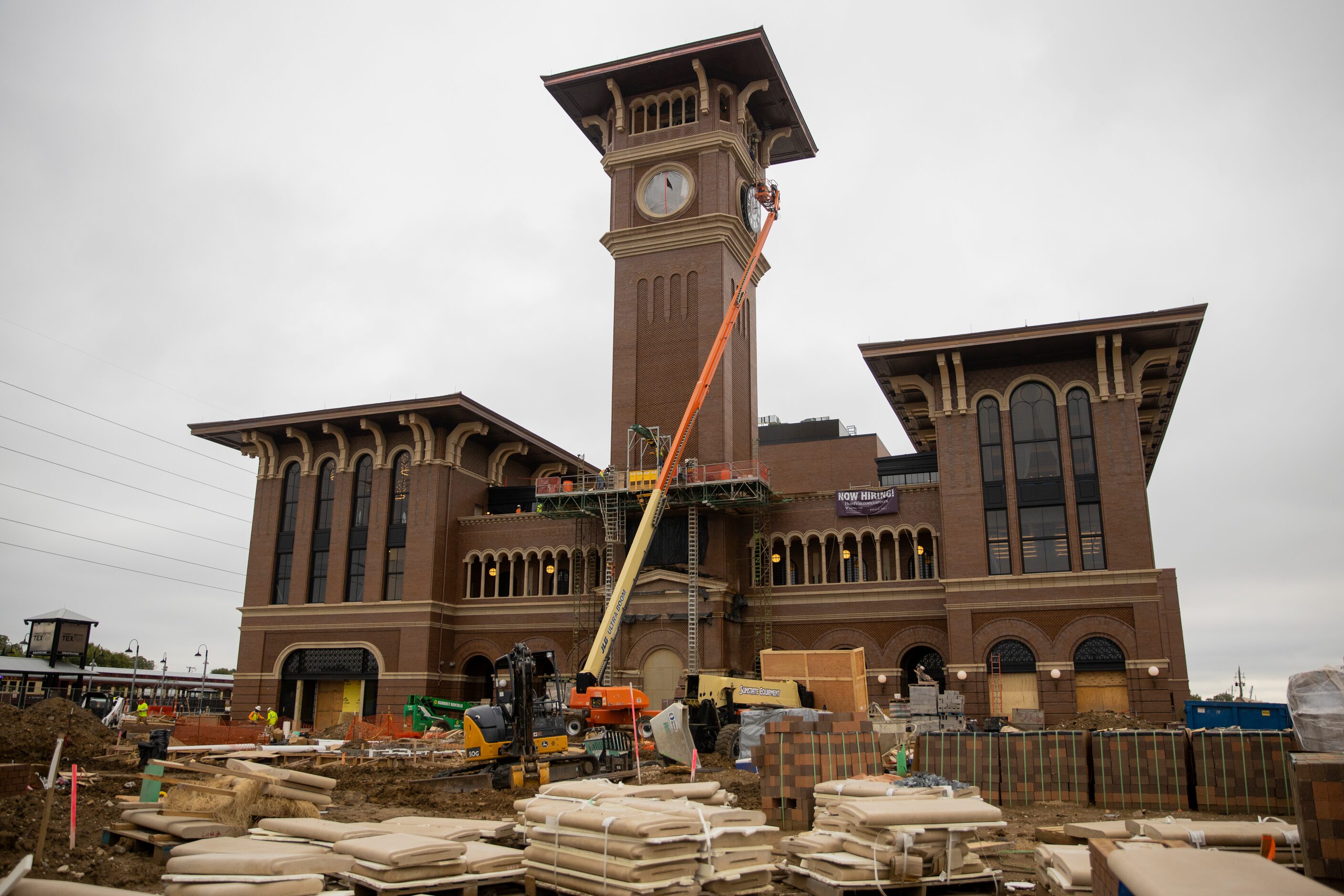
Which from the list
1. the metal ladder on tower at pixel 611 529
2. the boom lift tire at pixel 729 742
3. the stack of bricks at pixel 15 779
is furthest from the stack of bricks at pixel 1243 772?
the metal ladder on tower at pixel 611 529

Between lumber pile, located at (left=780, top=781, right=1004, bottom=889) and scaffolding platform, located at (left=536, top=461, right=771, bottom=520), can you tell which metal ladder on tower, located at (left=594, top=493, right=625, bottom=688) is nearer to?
scaffolding platform, located at (left=536, top=461, right=771, bottom=520)

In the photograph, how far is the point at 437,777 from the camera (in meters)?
25.2

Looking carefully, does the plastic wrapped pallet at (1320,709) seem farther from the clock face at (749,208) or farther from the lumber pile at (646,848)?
the clock face at (749,208)

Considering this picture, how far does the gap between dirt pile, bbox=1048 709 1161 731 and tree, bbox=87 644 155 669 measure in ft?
315

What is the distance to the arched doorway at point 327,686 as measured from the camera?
52.2 m

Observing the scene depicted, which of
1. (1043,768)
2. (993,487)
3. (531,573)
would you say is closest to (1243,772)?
(1043,768)

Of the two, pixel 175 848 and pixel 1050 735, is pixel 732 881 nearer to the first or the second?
pixel 175 848

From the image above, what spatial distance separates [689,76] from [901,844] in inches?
1855

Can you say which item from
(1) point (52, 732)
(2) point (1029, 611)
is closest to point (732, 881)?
(1) point (52, 732)

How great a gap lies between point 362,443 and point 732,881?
157ft

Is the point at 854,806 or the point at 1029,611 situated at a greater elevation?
the point at 1029,611

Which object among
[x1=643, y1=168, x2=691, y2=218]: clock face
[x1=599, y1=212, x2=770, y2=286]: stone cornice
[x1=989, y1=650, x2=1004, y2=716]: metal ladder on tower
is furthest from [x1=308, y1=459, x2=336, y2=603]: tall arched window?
[x1=989, y1=650, x2=1004, y2=716]: metal ladder on tower

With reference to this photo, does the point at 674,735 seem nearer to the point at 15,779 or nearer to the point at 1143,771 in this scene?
the point at 1143,771

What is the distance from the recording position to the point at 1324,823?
9164 millimetres
